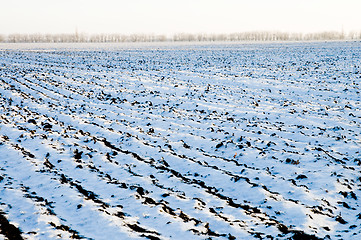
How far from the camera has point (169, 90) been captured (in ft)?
47.9

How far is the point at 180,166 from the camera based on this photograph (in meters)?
6.52

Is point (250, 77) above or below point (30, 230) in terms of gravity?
above

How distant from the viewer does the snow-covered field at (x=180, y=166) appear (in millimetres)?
4473

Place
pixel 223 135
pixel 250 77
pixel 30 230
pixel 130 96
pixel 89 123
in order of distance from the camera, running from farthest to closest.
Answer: pixel 250 77 < pixel 130 96 < pixel 89 123 < pixel 223 135 < pixel 30 230

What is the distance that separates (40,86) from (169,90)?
619 centimetres

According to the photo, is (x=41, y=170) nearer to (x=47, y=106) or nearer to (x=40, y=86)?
(x=47, y=106)

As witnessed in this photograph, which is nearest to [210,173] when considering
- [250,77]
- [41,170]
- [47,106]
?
[41,170]

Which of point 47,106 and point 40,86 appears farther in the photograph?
point 40,86

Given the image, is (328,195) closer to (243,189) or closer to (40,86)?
(243,189)

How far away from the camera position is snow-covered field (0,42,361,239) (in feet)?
14.7

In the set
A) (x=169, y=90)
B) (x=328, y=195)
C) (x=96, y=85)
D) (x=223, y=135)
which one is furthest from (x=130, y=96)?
(x=328, y=195)

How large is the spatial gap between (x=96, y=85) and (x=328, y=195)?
501 inches

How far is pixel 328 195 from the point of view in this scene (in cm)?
535

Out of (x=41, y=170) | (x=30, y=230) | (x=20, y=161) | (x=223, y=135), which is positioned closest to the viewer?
(x=30, y=230)
